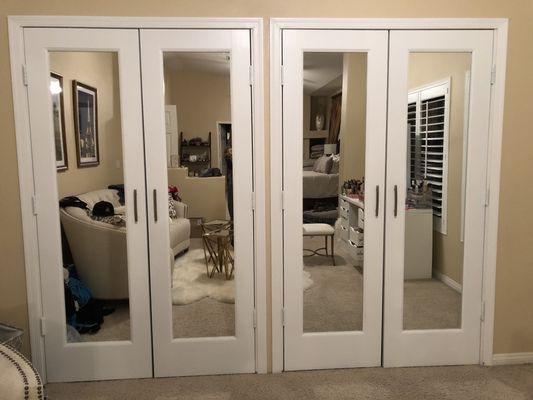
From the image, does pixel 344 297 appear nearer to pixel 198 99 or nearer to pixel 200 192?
pixel 200 192

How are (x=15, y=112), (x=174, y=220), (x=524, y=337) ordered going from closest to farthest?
(x=15, y=112), (x=174, y=220), (x=524, y=337)

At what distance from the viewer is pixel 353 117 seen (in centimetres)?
243

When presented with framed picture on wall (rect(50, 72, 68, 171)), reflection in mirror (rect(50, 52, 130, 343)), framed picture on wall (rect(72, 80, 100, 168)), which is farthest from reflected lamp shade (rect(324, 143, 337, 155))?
framed picture on wall (rect(50, 72, 68, 171))

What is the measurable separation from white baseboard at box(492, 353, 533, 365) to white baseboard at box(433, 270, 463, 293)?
46cm

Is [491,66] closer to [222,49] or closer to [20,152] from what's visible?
[222,49]

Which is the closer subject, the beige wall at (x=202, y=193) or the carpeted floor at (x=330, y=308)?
the beige wall at (x=202, y=193)

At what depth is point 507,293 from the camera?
2574mm

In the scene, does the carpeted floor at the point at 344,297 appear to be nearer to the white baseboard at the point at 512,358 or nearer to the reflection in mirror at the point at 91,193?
the white baseboard at the point at 512,358

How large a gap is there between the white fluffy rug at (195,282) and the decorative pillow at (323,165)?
0.58 metres

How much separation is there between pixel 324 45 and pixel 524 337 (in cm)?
204

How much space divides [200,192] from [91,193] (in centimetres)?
58

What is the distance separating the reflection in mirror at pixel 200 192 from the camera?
7.63 feet

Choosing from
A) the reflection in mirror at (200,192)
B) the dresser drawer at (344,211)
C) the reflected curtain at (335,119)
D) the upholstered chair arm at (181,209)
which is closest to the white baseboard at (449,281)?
the dresser drawer at (344,211)

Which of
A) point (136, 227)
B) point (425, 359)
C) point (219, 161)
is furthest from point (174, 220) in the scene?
point (425, 359)
